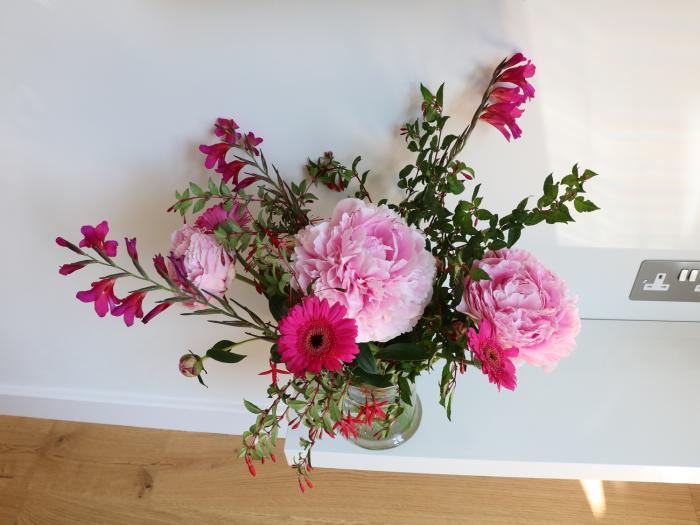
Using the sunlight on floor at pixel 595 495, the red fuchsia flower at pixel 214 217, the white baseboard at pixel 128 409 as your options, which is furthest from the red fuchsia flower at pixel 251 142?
the sunlight on floor at pixel 595 495

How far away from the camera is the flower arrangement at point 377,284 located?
557mm

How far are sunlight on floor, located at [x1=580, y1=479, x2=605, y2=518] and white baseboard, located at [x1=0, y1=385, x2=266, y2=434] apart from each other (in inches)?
32.6

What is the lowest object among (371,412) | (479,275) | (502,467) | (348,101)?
(502,467)

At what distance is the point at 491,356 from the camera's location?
564 mm

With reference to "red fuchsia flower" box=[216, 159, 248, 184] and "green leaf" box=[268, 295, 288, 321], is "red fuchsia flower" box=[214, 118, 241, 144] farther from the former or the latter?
"green leaf" box=[268, 295, 288, 321]

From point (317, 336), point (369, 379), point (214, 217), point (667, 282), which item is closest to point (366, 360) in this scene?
point (369, 379)

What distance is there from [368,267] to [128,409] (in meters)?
1.11

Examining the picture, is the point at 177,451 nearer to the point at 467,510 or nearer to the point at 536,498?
the point at 467,510

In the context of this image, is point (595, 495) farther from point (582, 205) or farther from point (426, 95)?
point (426, 95)

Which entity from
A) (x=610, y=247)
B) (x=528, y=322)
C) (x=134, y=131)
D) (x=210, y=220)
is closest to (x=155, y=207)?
(x=134, y=131)

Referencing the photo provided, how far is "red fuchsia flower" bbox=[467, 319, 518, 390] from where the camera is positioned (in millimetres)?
555

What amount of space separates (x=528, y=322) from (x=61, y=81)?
28.6 inches

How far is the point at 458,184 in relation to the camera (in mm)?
680

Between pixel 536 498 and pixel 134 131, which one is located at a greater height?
pixel 134 131
